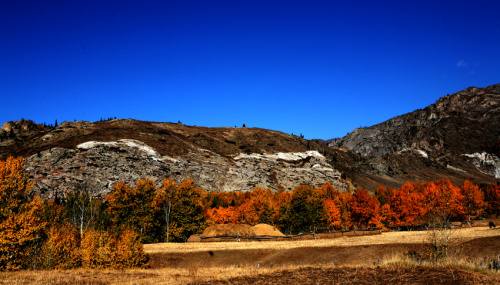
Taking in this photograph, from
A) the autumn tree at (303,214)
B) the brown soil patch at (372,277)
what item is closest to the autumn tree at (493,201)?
the autumn tree at (303,214)

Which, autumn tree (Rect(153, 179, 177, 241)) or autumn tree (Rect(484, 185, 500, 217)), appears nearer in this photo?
autumn tree (Rect(153, 179, 177, 241))

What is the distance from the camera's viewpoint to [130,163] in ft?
462

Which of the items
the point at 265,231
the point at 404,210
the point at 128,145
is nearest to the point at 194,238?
the point at 265,231

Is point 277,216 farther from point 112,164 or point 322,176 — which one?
point 322,176

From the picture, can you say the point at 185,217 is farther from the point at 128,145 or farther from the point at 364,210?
the point at 128,145

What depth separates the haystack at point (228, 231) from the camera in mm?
70438

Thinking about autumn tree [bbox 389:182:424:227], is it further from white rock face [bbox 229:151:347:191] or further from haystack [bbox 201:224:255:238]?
white rock face [bbox 229:151:347:191]

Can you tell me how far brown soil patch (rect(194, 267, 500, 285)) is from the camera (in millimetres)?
18031

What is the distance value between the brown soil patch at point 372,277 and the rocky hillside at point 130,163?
Answer: 110277 mm

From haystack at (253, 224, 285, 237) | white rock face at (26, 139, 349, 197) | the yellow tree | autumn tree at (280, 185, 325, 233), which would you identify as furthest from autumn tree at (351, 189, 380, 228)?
the yellow tree

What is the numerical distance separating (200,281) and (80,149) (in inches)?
5435

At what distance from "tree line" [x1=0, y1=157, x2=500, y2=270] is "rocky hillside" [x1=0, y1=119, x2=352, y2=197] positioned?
481 inches

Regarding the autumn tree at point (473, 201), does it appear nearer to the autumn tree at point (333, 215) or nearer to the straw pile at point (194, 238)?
the autumn tree at point (333, 215)

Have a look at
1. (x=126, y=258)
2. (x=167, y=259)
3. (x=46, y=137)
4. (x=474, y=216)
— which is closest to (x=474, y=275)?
(x=126, y=258)
